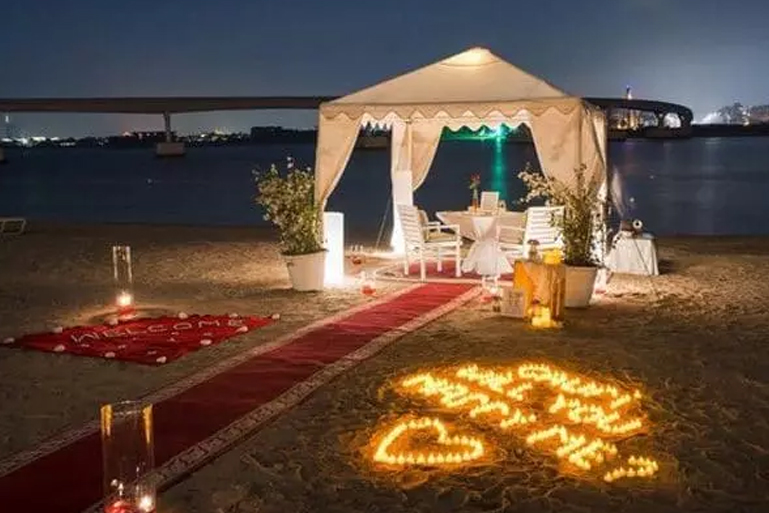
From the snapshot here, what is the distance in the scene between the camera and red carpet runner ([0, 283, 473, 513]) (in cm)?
408

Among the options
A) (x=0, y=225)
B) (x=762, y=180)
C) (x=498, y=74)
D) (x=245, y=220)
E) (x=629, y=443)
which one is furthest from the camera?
(x=762, y=180)


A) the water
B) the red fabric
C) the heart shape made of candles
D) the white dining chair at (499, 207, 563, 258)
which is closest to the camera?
the heart shape made of candles

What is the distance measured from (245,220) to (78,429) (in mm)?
23053

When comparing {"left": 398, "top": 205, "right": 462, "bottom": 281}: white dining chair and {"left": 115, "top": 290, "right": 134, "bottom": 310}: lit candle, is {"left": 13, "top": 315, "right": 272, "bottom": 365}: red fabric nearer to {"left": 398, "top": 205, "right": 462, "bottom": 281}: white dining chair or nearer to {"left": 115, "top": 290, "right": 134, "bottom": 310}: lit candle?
{"left": 115, "top": 290, "right": 134, "bottom": 310}: lit candle

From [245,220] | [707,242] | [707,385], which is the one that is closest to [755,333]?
[707,385]

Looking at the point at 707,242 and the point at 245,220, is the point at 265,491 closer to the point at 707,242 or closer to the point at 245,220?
the point at 707,242

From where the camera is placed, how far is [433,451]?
4.63 metres

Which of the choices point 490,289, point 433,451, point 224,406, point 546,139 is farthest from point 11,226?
point 433,451

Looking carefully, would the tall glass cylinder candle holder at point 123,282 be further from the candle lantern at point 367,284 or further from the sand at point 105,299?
the candle lantern at point 367,284

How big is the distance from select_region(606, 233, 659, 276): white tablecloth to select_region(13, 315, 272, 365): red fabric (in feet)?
15.5

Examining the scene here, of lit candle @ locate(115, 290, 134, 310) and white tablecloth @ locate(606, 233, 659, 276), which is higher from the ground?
→ white tablecloth @ locate(606, 233, 659, 276)

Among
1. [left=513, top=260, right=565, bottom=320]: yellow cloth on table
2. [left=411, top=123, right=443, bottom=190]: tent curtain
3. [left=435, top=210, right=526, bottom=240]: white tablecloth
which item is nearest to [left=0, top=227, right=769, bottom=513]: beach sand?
[left=513, top=260, right=565, bottom=320]: yellow cloth on table

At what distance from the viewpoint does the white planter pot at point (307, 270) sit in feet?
30.3

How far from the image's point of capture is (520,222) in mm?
10898
